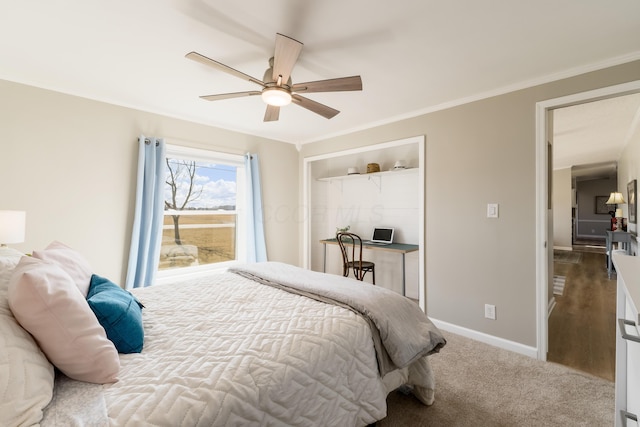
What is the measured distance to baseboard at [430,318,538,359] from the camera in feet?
8.12

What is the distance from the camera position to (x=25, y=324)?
912 millimetres

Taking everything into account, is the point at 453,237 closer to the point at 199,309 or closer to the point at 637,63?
the point at 637,63

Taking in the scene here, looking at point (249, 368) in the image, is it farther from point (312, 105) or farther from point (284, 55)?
point (312, 105)

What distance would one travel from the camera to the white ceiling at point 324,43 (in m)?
1.62

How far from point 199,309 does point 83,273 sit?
0.58 metres

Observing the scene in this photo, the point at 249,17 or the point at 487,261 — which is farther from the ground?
the point at 249,17

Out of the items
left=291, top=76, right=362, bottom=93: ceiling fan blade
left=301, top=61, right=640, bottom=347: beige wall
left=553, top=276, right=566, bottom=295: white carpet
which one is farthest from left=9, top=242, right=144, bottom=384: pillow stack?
left=553, top=276, right=566, bottom=295: white carpet

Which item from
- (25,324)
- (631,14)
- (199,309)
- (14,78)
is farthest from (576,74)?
(14,78)

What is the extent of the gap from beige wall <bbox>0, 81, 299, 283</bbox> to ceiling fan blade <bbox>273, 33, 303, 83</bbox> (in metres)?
2.06

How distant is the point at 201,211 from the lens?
12.3 feet

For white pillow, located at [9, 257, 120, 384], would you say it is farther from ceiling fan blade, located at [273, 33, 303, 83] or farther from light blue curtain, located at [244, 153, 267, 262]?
light blue curtain, located at [244, 153, 267, 262]

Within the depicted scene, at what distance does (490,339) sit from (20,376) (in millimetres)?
3125

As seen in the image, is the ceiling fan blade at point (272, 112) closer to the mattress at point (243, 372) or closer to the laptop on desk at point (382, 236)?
the mattress at point (243, 372)

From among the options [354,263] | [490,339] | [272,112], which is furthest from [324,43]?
[490,339]
